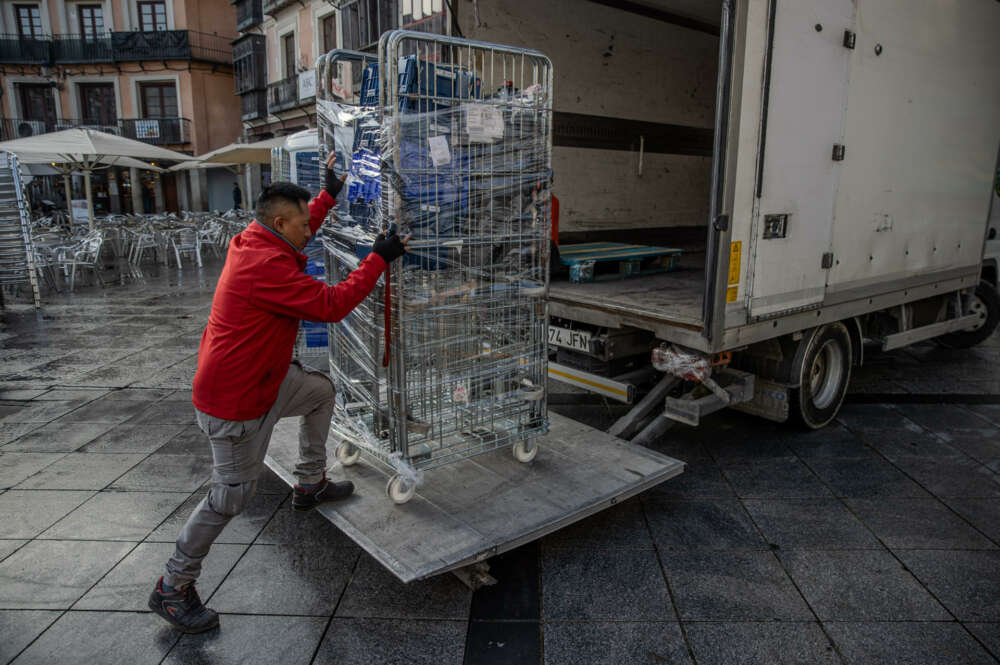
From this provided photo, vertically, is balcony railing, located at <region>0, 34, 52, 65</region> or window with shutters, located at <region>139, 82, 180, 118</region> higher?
balcony railing, located at <region>0, 34, 52, 65</region>

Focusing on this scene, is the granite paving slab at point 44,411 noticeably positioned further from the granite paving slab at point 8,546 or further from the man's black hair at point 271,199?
the man's black hair at point 271,199

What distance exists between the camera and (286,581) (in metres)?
3.18

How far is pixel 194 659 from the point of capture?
2662 mm

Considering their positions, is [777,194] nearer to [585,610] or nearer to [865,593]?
[865,593]

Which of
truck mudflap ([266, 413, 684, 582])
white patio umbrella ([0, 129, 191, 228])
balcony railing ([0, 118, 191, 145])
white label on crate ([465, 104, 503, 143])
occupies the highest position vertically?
balcony railing ([0, 118, 191, 145])

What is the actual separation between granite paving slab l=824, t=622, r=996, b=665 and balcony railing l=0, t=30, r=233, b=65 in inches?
1453

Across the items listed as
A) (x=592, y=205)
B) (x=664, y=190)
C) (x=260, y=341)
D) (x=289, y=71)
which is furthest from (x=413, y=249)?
(x=289, y=71)

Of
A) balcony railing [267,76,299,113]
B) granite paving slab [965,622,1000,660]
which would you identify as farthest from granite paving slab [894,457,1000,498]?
balcony railing [267,76,299,113]

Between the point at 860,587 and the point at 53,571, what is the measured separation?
405 centimetres

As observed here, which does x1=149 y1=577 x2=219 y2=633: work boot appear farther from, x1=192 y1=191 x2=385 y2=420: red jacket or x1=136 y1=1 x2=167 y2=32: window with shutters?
x1=136 y1=1 x2=167 y2=32: window with shutters

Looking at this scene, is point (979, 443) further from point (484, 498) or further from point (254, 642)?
point (254, 642)

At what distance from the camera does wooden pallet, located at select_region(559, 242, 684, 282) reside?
17.8ft

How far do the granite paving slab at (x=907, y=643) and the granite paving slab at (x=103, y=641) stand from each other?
2.92 meters

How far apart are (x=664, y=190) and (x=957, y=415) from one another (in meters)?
4.00
